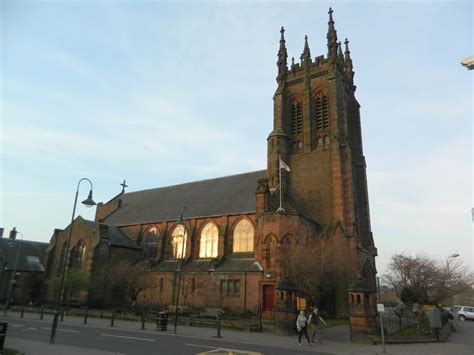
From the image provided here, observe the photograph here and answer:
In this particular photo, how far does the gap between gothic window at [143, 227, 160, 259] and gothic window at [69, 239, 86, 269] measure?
692 cm

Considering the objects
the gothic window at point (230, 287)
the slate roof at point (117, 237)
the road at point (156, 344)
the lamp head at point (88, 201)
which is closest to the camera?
the road at point (156, 344)

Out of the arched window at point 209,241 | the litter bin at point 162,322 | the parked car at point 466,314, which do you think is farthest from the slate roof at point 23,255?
the parked car at point 466,314

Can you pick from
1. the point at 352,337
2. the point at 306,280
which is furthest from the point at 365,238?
the point at 352,337

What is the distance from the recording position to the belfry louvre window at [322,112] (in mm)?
38750

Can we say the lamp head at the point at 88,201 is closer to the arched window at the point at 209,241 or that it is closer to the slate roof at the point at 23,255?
the arched window at the point at 209,241

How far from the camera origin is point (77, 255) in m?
39.3

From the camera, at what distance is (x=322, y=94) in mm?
40312

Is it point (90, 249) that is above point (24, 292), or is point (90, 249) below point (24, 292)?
above

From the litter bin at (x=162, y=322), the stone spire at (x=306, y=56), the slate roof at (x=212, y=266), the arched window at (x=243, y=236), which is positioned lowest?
the litter bin at (x=162, y=322)

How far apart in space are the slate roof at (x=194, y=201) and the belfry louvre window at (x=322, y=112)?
860cm

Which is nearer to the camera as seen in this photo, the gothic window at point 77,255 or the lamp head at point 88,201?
the lamp head at point 88,201

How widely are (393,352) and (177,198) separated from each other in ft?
114

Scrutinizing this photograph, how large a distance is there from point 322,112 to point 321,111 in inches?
7.3

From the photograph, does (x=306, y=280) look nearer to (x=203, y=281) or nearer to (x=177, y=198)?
(x=203, y=281)
